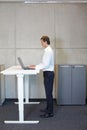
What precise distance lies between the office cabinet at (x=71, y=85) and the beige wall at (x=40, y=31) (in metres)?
0.61

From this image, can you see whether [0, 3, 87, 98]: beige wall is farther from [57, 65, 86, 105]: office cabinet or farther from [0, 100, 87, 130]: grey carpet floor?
[0, 100, 87, 130]: grey carpet floor

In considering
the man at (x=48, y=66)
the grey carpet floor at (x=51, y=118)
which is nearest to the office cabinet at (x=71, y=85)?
the grey carpet floor at (x=51, y=118)

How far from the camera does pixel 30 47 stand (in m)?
7.11

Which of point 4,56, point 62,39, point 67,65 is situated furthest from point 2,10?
point 67,65

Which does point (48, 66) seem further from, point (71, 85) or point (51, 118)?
point (71, 85)

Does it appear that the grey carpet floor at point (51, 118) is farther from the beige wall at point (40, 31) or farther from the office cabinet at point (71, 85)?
the beige wall at point (40, 31)

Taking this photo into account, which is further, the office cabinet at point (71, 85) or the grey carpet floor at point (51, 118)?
the office cabinet at point (71, 85)

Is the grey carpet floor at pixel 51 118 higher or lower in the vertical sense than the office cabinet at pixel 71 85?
lower

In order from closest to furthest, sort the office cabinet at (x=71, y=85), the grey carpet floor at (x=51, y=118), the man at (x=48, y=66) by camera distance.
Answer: the grey carpet floor at (x=51, y=118)
the man at (x=48, y=66)
the office cabinet at (x=71, y=85)

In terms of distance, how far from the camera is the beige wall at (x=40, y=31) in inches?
277

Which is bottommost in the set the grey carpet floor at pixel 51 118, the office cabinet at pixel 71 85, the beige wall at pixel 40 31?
the grey carpet floor at pixel 51 118

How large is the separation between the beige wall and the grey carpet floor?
1362mm

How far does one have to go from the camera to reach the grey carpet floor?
4.82 metres

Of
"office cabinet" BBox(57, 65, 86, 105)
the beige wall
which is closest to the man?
"office cabinet" BBox(57, 65, 86, 105)
